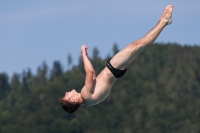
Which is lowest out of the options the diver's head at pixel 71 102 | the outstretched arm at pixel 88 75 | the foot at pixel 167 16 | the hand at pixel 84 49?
the diver's head at pixel 71 102

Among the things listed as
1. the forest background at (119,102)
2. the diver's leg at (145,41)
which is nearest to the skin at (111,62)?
the diver's leg at (145,41)

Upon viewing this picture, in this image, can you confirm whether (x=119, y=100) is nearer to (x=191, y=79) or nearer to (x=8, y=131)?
(x=191, y=79)

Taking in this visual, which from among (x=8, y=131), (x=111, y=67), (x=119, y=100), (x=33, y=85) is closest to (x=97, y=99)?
(x=111, y=67)

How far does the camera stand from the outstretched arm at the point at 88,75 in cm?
2048

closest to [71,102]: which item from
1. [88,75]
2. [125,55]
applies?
[88,75]

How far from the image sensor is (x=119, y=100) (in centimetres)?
17675

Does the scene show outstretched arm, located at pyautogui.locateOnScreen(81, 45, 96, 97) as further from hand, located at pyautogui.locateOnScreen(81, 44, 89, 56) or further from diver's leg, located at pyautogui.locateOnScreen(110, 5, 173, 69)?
diver's leg, located at pyautogui.locateOnScreen(110, 5, 173, 69)

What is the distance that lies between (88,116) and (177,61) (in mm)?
44669

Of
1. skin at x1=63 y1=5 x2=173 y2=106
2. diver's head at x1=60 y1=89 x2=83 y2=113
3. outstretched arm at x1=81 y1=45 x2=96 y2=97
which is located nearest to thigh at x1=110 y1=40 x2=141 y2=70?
skin at x1=63 y1=5 x2=173 y2=106

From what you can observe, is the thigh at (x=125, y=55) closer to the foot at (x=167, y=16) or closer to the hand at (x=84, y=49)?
the hand at (x=84, y=49)

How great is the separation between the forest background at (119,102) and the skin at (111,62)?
12267 cm

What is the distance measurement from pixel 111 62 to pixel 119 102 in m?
154

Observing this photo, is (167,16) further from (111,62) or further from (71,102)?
(71,102)

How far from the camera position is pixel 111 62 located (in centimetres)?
2094
